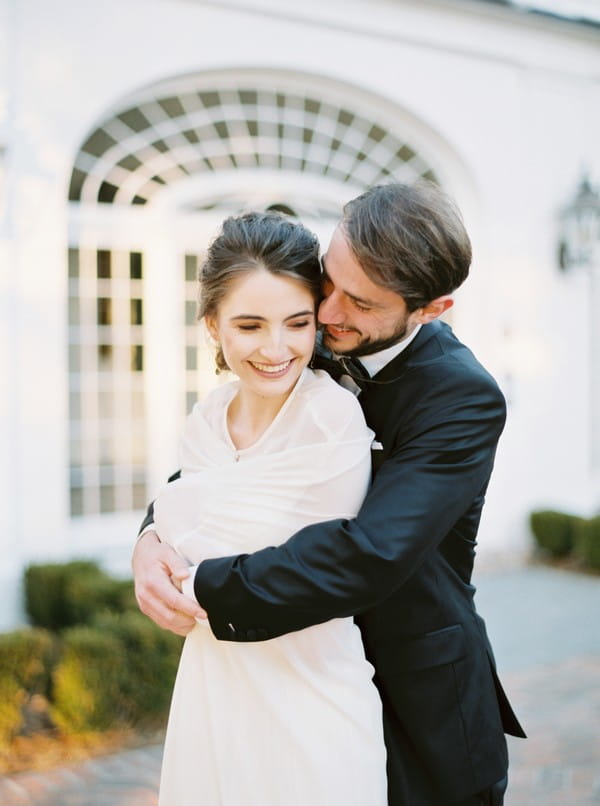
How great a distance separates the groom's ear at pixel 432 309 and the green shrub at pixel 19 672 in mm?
3370

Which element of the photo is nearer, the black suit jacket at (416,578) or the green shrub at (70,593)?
the black suit jacket at (416,578)

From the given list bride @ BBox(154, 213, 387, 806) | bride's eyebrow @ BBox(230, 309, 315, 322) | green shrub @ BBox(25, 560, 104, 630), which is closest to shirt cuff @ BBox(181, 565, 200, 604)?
bride @ BBox(154, 213, 387, 806)

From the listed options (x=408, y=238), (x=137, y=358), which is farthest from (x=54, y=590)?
(x=408, y=238)

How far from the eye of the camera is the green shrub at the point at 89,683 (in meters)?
4.36

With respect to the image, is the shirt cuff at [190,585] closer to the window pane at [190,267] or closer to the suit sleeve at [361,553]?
the suit sleeve at [361,553]

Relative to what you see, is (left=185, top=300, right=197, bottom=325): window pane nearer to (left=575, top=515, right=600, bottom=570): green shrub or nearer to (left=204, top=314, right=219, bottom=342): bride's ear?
(left=575, top=515, right=600, bottom=570): green shrub

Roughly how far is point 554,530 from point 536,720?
373cm

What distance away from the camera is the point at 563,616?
683 cm

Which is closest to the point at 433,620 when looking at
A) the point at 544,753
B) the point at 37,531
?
the point at 544,753

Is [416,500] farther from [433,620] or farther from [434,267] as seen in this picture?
[434,267]

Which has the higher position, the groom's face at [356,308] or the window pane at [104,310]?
the window pane at [104,310]

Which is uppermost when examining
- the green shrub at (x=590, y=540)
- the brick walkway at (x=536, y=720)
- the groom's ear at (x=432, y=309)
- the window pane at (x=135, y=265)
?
the window pane at (x=135, y=265)

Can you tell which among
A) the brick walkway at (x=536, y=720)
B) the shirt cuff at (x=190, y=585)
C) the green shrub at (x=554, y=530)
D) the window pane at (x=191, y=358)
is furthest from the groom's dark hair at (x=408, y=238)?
the green shrub at (x=554, y=530)

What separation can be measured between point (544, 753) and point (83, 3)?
5.97 m
